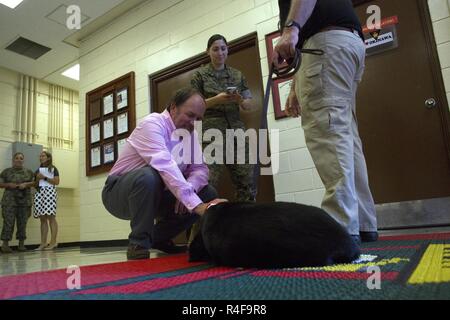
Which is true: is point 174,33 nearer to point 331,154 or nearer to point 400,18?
point 400,18

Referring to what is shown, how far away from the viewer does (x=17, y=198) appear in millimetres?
4848

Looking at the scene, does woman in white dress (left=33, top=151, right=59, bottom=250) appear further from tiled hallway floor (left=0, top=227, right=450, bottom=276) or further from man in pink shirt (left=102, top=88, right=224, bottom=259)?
man in pink shirt (left=102, top=88, right=224, bottom=259)

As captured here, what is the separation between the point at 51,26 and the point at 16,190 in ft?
7.29

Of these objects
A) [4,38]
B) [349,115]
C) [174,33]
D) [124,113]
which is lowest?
[349,115]

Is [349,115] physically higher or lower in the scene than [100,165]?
lower

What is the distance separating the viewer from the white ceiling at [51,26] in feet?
13.2

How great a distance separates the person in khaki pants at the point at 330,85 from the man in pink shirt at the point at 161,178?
51cm

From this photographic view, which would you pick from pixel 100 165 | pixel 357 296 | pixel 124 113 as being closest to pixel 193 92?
pixel 357 296

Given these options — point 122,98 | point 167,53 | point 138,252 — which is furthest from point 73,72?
point 138,252

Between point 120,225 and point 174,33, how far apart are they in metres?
2.14

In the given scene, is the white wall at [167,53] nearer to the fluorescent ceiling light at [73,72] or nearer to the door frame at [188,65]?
the door frame at [188,65]

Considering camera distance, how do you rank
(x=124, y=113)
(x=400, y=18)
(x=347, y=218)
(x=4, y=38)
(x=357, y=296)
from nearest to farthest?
(x=357, y=296)
(x=347, y=218)
(x=400, y=18)
(x=124, y=113)
(x=4, y=38)

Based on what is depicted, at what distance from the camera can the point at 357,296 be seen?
1.78ft

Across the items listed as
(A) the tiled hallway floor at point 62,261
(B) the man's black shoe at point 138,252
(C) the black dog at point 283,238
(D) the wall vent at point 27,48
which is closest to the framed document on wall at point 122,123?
(D) the wall vent at point 27,48
